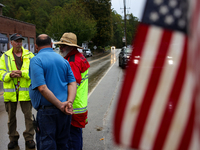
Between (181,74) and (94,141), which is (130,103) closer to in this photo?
(181,74)

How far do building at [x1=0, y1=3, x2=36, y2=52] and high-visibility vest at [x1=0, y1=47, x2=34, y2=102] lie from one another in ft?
95.3

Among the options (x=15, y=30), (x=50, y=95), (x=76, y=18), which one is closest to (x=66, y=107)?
(x=50, y=95)

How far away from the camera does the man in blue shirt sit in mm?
2691

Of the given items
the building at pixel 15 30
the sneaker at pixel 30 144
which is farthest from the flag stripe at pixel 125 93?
the building at pixel 15 30

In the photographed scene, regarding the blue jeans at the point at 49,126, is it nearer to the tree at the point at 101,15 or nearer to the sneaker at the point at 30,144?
the sneaker at the point at 30,144

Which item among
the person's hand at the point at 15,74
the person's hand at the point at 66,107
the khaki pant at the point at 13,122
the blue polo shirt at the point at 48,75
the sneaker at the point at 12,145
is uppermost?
the blue polo shirt at the point at 48,75

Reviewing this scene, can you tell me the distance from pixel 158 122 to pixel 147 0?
68 centimetres

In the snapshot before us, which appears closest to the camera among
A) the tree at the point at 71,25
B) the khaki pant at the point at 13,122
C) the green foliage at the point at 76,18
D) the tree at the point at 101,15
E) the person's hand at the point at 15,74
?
the person's hand at the point at 15,74

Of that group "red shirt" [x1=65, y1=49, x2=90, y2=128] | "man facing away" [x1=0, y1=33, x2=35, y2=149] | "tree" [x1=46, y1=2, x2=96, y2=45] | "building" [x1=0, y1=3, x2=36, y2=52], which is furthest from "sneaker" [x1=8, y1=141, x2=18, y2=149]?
"tree" [x1=46, y1=2, x2=96, y2=45]

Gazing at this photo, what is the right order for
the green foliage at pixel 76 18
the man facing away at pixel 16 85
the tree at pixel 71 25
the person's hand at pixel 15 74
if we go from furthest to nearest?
the green foliage at pixel 76 18 → the tree at pixel 71 25 → the man facing away at pixel 16 85 → the person's hand at pixel 15 74

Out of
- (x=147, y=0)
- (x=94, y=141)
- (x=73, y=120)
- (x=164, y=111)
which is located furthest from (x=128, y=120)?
(x=94, y=141)

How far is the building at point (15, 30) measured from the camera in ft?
105

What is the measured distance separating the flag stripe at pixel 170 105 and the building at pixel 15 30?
3266 centimetres

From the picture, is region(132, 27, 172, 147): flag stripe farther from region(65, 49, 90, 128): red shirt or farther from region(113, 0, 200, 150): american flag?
region(65, 49, 90, 128): red shirt
